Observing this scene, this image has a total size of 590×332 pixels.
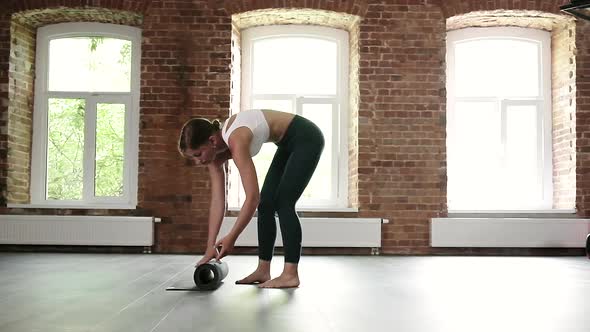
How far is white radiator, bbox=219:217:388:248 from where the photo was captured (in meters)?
7.09

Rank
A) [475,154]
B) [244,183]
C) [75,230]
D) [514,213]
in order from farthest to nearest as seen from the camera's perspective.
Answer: [475,154]
[514,213]
[75,230]
[244,183]

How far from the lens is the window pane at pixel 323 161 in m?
7.63

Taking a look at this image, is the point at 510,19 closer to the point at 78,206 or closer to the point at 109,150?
the point at 109,150

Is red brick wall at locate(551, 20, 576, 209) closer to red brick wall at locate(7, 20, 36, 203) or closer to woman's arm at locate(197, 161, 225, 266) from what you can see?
woman's arm at locate(197, 161, 225, 266)

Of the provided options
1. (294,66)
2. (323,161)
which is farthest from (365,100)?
(294,66)

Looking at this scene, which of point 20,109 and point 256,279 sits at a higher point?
point 20,109

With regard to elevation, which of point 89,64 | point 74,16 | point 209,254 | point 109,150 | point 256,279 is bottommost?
point 256,279

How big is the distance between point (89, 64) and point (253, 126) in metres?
4.78

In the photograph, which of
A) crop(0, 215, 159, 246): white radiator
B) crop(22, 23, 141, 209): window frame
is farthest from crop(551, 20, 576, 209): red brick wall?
crop(22, 23, 141, 209): window frame

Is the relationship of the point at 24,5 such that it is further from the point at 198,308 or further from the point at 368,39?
the point at 198,308

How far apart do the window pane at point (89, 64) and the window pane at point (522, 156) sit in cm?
437

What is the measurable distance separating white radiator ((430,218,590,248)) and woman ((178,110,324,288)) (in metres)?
3.75

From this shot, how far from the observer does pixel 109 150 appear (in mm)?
7535

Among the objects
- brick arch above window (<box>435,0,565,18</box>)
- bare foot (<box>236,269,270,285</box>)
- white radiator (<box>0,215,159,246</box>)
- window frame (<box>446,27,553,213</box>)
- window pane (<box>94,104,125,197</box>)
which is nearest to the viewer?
Answer: bare foot (<box>236,269,270,285</box>)
